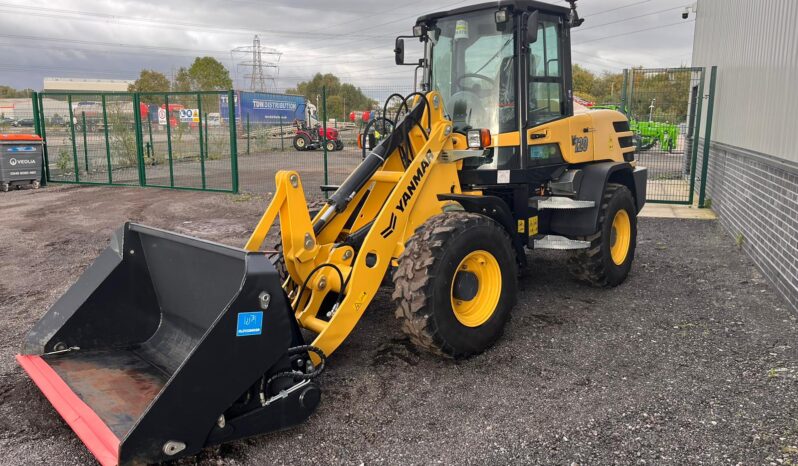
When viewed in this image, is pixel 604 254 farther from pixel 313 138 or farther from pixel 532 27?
pixel 313 138

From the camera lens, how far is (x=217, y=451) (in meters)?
3.26

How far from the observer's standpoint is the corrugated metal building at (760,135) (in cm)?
598

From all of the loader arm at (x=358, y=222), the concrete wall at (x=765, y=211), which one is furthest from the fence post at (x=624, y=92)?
the loader arm at (x=358, y=222)

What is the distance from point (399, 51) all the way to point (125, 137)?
39.1 feet

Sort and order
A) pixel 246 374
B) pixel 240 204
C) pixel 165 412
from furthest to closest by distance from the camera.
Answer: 1. pixel 240 204
2. pixel 246 374
3. pixel 165 412

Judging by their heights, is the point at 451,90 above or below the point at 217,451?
above

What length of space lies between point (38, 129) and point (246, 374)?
14.8 metres

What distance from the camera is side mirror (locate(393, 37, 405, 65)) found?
592 centimetres

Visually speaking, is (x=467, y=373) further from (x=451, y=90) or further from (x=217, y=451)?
(x=451, y=90)

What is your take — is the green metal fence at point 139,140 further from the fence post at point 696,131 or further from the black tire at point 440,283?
the black tire at point 440,283

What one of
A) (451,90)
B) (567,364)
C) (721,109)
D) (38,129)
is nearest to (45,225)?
(38,129)

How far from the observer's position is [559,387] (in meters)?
4.05

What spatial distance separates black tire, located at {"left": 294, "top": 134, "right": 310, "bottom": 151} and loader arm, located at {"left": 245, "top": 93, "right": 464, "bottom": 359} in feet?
54.8

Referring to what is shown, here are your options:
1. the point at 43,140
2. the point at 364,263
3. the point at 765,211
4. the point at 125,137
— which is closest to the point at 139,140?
the point at 125,137
